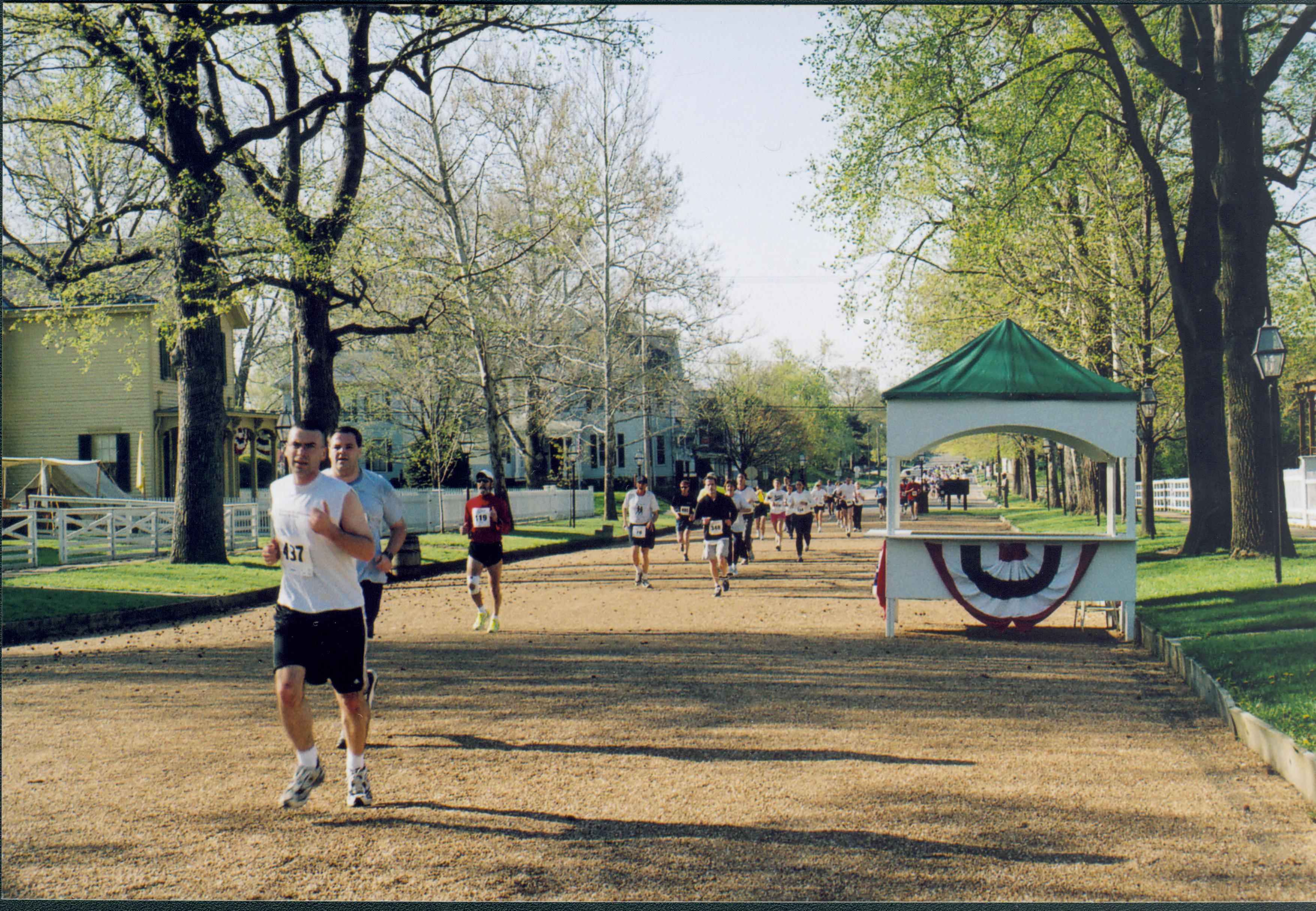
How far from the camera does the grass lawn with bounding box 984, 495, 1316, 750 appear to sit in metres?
7.56

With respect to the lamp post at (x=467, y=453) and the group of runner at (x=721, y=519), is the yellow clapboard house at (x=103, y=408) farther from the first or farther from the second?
the group of runner at (x=721, y=519)

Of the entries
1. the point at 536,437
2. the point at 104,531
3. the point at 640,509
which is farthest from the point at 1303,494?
the point at 104,531

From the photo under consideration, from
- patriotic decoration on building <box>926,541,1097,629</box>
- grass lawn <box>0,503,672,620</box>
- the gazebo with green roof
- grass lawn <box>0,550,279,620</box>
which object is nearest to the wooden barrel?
grass lawn <box>0,503,672,620</box>

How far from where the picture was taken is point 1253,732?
687 centimetres

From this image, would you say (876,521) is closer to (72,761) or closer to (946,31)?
(946,31)

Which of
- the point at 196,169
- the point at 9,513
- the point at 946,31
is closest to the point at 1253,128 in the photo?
the point at 946,31

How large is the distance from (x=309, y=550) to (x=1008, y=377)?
28.7ft

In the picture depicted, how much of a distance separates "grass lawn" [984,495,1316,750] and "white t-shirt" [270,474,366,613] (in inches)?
210

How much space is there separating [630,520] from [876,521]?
29348 millimetres

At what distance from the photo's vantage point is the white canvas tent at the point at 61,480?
97.1 feet

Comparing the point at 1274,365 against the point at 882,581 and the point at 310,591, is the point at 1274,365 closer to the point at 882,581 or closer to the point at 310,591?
the point at 882,581

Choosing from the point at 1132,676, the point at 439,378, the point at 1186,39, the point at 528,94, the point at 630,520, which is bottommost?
the point at 1132,676

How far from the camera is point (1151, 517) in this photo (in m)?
24.7

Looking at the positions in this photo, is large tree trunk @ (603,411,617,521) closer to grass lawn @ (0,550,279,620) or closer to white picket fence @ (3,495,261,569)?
white picket fence @ (3,495,261,569)
